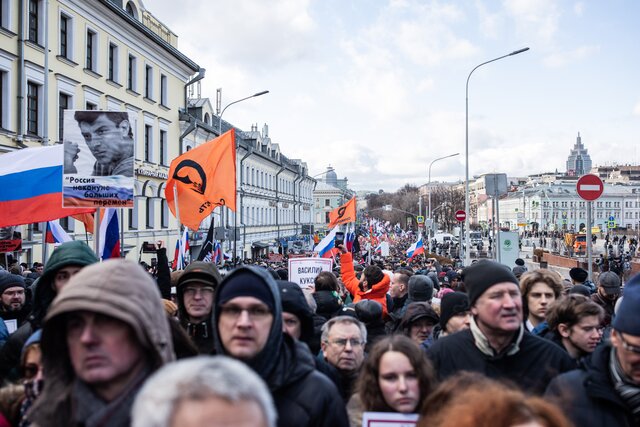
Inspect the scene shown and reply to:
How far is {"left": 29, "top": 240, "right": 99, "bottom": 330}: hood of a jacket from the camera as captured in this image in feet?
12.1

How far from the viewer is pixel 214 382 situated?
1.42 metres

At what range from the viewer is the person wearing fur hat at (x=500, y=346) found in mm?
3393

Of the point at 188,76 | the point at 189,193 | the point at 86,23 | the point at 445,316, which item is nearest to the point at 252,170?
the point at 188,76

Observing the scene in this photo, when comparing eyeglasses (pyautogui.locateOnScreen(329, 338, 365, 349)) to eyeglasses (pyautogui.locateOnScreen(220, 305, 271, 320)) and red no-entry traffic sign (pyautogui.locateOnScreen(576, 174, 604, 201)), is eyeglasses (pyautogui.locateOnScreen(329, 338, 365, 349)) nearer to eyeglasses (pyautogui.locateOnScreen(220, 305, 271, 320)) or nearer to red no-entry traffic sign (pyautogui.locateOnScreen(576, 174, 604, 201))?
eyeglasses (pyautogui.locateOnScreen(220, 305, 271, 320))

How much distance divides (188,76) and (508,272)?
36238 millimetres

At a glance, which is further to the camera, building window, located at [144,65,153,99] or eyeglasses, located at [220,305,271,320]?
building window, located at [144,65,153,99]

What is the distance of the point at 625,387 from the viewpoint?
2623 millimetres

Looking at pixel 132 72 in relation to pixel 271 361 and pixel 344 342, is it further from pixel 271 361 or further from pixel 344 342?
pixel 271 361

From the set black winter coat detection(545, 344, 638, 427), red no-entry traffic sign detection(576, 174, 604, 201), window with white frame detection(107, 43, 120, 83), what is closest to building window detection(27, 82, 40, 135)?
window with white frame detection(107, 43, 120, 83)

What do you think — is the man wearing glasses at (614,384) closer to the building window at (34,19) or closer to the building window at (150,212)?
the building window at (34,19)

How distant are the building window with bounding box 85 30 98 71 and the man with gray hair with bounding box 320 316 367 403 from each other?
25.1 meters

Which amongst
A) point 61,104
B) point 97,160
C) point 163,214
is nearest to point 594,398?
point 97,160

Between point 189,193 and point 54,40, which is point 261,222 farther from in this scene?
point 189,193

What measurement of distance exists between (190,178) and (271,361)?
296 inches
